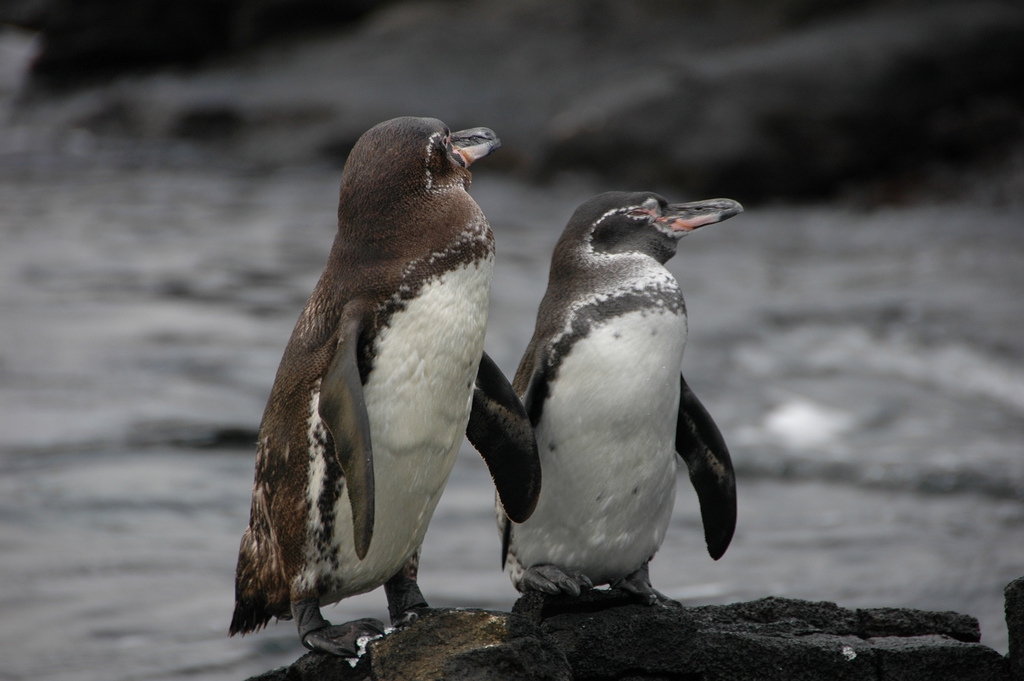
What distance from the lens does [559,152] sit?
1581 centimetres

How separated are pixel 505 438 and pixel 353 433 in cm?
53

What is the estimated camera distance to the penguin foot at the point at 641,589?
3.20 metres

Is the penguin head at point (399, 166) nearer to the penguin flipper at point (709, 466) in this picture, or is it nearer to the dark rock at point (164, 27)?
the penguin flipper at point (709, 466)

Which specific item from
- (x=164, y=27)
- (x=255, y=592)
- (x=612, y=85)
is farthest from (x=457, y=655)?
(x=164, y=27)

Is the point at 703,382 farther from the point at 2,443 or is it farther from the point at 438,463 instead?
the point at 438,463

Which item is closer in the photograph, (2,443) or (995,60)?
(2,443)

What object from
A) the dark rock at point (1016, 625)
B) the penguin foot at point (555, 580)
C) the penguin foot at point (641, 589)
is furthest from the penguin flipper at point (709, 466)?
the dark rock at point (1016, 625)

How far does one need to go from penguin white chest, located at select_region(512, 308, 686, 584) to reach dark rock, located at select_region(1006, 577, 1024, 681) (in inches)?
37.3

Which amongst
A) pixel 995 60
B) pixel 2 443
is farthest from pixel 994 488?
pixel 995 60

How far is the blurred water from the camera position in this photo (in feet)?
20.1

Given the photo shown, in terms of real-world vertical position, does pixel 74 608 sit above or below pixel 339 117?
below

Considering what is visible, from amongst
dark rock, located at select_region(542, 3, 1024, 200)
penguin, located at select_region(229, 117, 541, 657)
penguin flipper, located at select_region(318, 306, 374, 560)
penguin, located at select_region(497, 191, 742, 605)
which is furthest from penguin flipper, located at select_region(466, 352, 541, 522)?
dark rock, located at select_region(542, 3, 1024, 200)

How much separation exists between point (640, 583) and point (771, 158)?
505 inches

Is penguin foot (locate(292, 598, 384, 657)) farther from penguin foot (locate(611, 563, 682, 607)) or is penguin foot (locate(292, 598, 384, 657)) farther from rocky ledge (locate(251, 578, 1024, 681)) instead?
penguin foot (locate(611, 563, 682, 607))
